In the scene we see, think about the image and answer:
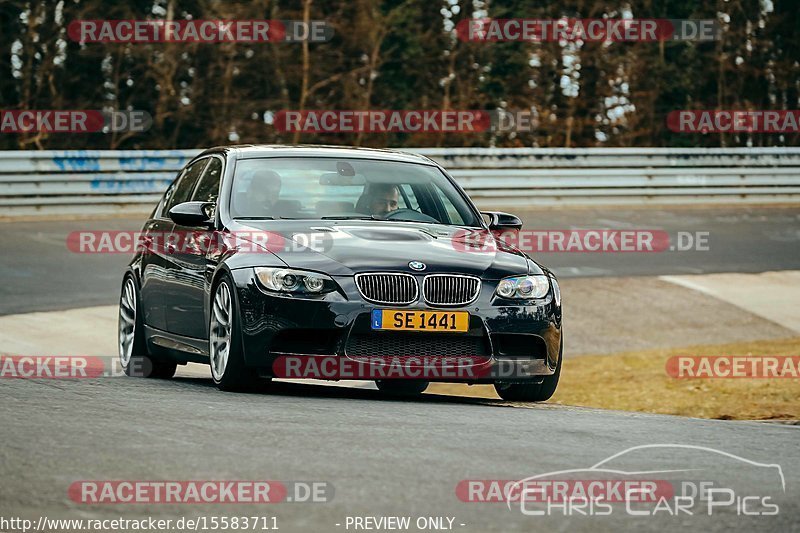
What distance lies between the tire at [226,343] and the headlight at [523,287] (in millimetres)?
1540

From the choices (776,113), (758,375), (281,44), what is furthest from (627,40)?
(758,375)

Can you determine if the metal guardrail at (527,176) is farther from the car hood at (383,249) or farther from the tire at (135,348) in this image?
the car hood at (383,249)

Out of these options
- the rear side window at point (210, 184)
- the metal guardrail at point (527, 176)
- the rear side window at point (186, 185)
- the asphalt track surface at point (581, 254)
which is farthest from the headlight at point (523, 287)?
the metal guardrail at point (527, 176)

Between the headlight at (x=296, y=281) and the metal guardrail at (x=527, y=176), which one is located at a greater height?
the headlight at (x=296, y=281)

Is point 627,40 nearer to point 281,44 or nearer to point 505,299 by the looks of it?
point 281,44

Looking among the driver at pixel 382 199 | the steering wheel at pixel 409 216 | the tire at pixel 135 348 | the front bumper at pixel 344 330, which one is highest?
the driver at pixel 382 199

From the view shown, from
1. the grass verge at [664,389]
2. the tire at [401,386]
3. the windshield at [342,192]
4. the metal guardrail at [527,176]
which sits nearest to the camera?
the windshield at [342,192]

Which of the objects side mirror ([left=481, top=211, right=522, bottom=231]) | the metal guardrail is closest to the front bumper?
side mirror ([left=481, top=211, right=522, bottom=231])

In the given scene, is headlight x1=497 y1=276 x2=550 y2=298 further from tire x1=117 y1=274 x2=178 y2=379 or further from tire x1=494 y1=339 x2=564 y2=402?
tire x1=117 y1=274 x2=178 y2=379

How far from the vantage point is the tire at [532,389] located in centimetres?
949

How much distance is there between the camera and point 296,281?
348 inches

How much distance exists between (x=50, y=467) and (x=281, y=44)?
26.9 m

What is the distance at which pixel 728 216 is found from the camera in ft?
83.6

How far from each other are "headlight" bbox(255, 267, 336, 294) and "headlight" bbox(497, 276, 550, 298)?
1.02m
